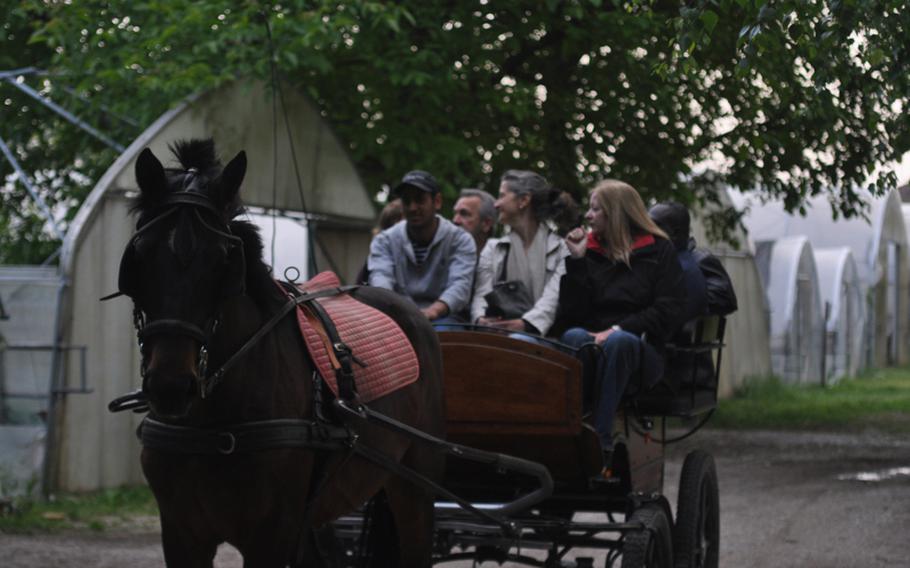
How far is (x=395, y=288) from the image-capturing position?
7.19 meters

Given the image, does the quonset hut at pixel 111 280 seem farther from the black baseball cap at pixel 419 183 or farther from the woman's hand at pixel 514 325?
the woman's hand at pixel 514 325

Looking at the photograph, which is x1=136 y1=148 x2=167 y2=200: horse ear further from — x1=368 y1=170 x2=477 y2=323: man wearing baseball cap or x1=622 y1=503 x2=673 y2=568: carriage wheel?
x1=368 y1=170 x2=477 y2=323: man wearing baseball cap

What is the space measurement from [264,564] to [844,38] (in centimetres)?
378

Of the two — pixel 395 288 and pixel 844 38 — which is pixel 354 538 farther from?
pixel 844 38

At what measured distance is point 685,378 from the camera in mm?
7145

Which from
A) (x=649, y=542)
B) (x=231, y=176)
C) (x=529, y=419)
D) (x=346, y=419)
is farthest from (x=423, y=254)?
(x=231, y=176)

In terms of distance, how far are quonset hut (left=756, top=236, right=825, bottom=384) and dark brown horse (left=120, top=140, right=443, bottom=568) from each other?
73.2 feet

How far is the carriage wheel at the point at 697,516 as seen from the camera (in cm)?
687

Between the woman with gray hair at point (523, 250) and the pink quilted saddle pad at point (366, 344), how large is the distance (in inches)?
48.3

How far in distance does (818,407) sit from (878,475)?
8.14 meters

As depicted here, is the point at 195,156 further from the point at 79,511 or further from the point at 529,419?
the point at 79,511

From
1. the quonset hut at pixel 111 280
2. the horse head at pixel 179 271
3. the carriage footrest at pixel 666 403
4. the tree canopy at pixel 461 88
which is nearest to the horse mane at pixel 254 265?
the horse head at pixel 179 271

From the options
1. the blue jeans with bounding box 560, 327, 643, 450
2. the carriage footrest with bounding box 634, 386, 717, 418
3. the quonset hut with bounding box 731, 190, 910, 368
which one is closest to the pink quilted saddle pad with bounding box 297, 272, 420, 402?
the blue jeans with bounding box 560, 327, 643, 450

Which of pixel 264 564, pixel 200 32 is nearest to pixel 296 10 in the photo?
pixel 200 32
